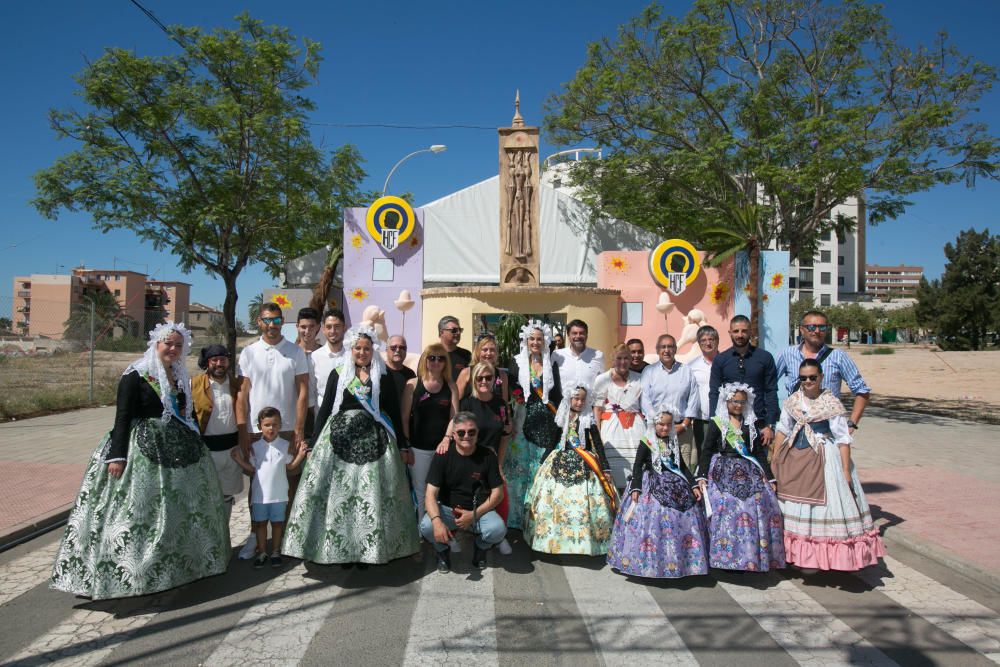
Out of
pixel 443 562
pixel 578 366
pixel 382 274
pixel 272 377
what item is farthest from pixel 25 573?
pixel 382 274

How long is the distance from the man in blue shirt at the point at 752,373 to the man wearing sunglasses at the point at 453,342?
2146mm

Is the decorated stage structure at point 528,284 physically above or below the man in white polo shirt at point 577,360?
above

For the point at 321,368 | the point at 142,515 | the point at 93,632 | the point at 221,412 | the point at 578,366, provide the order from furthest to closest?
1. the point at 578,366
2. the point at 321,368
3. the point at 221,412
4. the point at 142,515
5. the point at 93,632

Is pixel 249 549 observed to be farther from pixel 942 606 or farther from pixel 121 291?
pixel 121 291

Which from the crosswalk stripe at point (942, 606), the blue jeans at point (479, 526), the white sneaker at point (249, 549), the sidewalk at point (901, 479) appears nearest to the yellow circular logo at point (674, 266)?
the sidewalk at point (901, 479)

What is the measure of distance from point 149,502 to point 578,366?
3499 mm

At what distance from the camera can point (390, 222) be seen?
1235 centimetres

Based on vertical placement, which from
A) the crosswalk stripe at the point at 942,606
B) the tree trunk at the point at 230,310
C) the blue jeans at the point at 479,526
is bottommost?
the crosswalk stripe at the point at 942,606

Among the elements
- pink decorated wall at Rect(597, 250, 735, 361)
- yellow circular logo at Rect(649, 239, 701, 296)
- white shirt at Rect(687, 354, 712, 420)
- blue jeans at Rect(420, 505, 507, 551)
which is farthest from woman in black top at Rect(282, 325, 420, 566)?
yellow circular logo at Rect(649, 239, 701, 296)

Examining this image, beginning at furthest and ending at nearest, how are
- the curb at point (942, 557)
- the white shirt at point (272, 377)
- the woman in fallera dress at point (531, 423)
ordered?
1. the woman in fallera dress at point (531, 423)
2. the white shirt at point (272, 377)
3. the curb at point (942, 557)

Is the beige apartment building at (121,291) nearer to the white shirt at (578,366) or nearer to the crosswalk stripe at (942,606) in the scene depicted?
the white shirt at (578,366)

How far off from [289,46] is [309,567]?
11297 mm

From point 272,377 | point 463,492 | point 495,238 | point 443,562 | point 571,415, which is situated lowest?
point 443,562

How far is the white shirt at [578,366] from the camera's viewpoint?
220 inches
